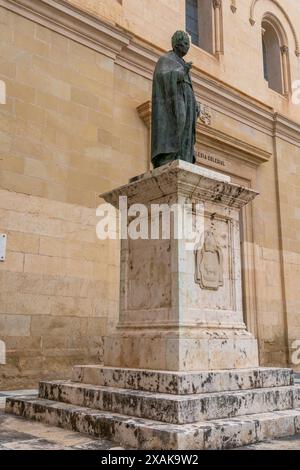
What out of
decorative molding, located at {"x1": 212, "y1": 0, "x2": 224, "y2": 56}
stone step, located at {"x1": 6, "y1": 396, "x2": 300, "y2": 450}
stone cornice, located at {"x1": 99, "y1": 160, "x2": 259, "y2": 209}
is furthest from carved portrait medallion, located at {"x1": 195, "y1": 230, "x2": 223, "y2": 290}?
decorative molding, located at {"x1": 212, "y1": 0, "x2": 224, "y2": 56}

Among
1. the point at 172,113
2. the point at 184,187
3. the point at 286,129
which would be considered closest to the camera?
the point at 184,187

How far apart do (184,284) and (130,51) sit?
6358 millimetres

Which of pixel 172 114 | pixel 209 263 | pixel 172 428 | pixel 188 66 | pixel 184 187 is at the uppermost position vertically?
pixel 188 66

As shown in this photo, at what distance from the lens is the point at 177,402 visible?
3242mm

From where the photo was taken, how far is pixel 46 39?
7.88m

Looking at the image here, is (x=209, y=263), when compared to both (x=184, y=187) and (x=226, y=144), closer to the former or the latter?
(x=184, y=187)

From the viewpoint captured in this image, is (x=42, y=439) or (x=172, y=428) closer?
(x=172, y=428)

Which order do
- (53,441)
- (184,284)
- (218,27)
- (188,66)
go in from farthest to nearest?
(218,27)
(188,66)
(184,284)
(53,441)

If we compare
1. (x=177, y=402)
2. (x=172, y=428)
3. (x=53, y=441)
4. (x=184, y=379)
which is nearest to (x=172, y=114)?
(x=184, y=379)

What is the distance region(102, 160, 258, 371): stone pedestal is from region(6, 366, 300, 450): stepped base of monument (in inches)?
8.1

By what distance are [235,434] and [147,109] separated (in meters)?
6.65

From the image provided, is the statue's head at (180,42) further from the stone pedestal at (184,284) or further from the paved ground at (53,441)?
the paved ground at (53,441)

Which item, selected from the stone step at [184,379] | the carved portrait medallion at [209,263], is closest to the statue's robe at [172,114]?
the carved portrait medallion at [209,263]

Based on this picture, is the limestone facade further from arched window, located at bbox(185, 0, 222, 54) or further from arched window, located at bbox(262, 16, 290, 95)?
arched window, located at bbox(262, 16, 290, 95)
